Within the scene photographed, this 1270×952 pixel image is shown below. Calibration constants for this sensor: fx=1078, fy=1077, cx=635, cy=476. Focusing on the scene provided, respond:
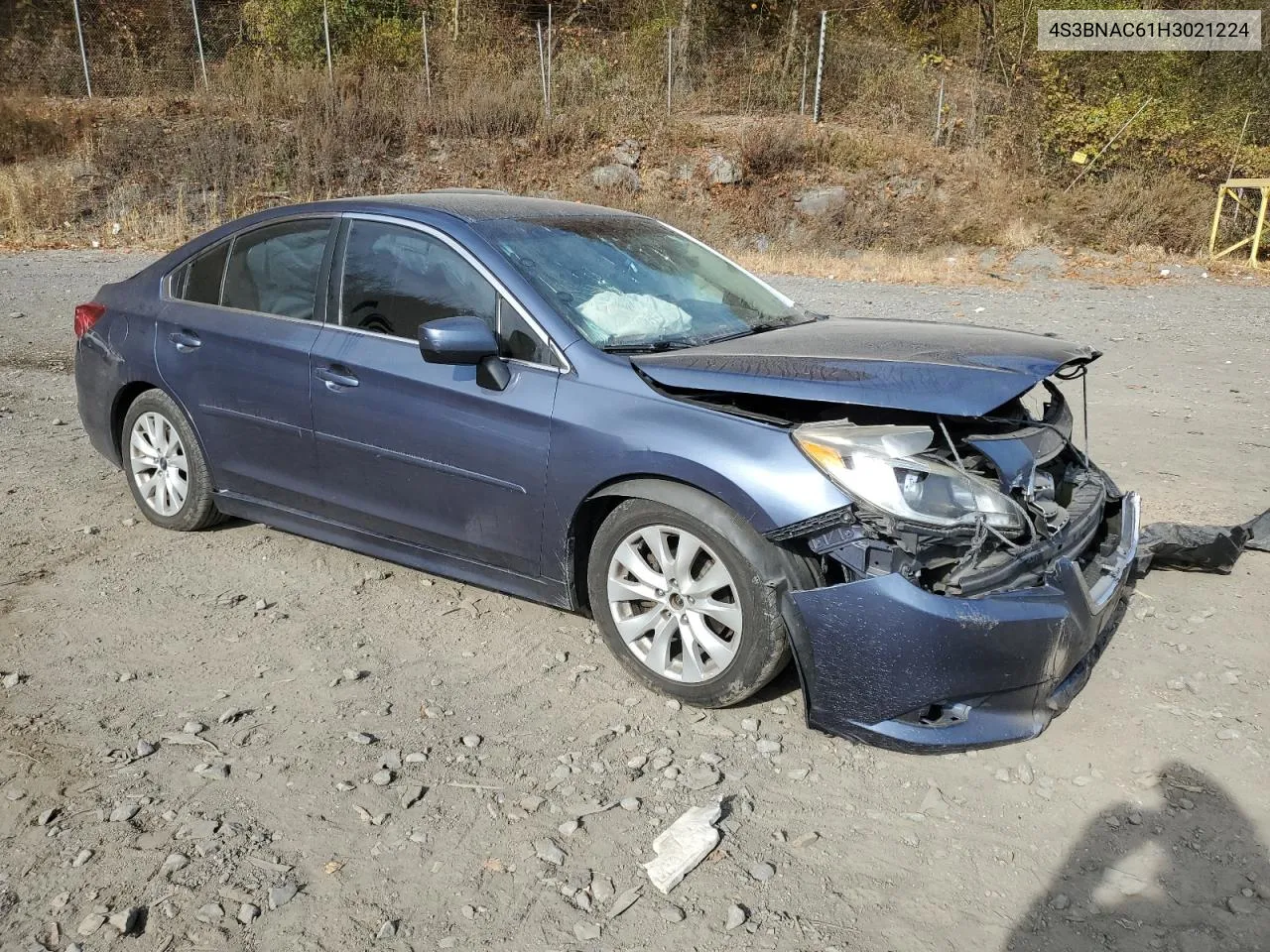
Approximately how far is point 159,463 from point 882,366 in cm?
359

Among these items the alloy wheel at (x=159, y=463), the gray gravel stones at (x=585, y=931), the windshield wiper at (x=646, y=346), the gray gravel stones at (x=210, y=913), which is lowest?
the gray gravel stones at (x=585, y=931)

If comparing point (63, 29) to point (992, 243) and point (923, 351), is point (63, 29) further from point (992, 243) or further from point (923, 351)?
point (923, 351)

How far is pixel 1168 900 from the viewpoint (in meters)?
2.68

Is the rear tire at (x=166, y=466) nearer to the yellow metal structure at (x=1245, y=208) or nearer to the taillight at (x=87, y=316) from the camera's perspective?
the taillight at (x=87, y=316)

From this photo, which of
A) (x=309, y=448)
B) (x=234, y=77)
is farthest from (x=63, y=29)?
(x=309, y=448)

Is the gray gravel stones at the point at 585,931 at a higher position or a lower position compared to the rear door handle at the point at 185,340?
lower

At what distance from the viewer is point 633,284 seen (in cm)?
436

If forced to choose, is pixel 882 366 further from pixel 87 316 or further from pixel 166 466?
pixel 87 316

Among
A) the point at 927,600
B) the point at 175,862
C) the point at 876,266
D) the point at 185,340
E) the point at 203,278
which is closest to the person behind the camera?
the point at 175,862

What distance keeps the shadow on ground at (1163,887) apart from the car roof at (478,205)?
Result: 315 cm

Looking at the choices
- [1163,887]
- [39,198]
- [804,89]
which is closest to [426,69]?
[804,89]

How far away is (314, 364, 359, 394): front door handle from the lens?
4.30 metres

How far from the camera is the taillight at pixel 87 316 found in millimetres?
5496

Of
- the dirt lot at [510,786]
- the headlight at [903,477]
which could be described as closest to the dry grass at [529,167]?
the dirt lot at [510,786]
